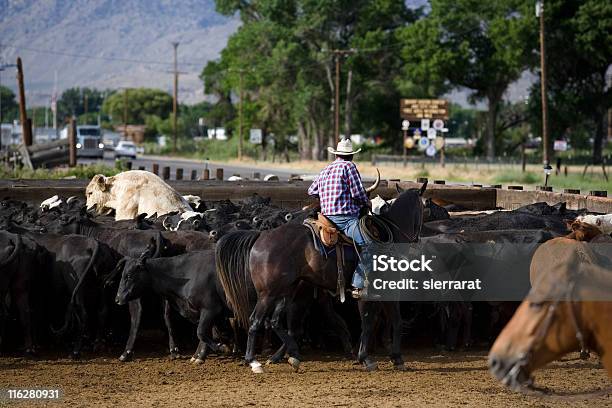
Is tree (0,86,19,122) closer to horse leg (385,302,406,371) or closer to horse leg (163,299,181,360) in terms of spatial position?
horse leg (163,299,181,360)

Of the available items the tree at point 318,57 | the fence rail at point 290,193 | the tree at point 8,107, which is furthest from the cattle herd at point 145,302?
the tree at point 8,107

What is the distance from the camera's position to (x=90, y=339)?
41.6 feet

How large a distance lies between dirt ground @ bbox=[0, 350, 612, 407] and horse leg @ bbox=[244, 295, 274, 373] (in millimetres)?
134

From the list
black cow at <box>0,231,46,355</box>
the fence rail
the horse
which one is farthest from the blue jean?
the fence rail

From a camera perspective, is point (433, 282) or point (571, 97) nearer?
point (433, 282)

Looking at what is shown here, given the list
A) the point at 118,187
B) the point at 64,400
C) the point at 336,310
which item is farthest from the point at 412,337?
the point at 118,187

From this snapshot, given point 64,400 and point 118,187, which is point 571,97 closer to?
point 118,187

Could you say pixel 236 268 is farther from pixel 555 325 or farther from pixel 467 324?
pixel 555 325

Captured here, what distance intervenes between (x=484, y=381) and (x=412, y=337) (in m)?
2.64

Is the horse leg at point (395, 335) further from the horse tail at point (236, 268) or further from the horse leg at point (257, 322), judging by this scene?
the horse tail at point (236, 268)

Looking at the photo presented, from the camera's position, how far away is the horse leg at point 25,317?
1205 cm

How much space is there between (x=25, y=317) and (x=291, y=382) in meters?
3.24

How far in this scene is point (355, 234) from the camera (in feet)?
36.6

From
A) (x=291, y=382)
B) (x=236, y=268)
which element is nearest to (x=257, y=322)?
(x=236, y=268)
